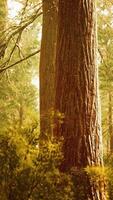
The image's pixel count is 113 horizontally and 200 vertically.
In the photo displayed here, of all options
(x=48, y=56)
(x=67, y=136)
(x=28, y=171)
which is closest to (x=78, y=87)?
(x=67, y=136)

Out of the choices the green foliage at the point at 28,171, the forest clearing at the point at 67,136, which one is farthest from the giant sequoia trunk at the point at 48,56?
the green foliage at the point at 28,171

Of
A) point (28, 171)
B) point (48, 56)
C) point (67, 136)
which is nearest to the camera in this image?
A: point (28, 171)

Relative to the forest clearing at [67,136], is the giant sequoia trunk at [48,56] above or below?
above

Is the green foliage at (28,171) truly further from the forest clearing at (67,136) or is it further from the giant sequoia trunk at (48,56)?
the giant sequoia trunk at (48,56)

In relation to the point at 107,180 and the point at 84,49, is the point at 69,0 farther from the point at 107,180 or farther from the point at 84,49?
the point at 107,180

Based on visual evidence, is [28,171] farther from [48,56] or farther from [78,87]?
[48,56]

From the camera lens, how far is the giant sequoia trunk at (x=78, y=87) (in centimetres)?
602

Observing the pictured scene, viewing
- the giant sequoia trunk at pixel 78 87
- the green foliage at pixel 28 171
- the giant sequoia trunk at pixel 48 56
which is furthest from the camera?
the giant sequoia trunk at pixel 48 56

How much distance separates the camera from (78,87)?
20.2 feet

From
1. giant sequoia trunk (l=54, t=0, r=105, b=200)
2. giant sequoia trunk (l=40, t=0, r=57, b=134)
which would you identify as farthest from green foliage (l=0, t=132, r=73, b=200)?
giant sequoia trunk (l=40, t=0, r=57, b=134)

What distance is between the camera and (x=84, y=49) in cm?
631

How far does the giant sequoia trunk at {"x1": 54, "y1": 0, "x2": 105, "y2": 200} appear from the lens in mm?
6023

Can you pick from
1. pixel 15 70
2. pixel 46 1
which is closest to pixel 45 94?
pixel 46 1

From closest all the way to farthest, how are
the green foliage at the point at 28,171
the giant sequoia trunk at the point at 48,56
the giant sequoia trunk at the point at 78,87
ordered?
the green foliage at the point at 28,171 → the giant sequoia trunk at the point at 78,87 → the giant sequoia trunk at the point at 48,56
